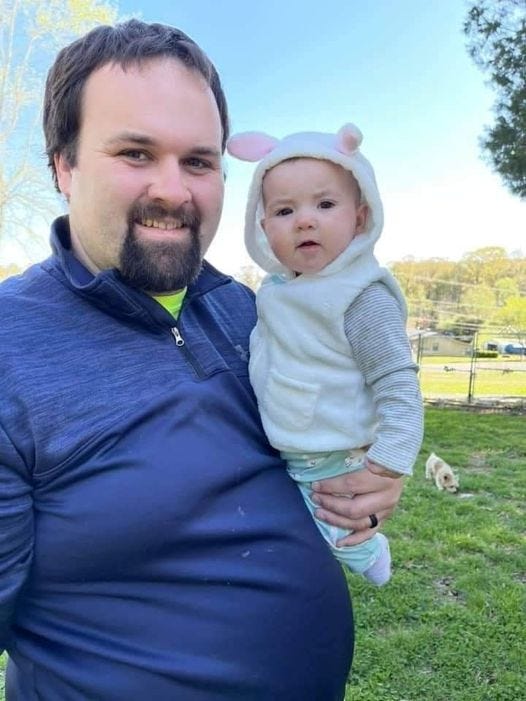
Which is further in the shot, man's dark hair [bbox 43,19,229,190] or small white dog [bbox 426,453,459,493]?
small white dog [bbox 426,453,459,493]

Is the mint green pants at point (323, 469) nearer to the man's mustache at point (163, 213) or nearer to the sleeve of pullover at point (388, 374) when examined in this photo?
the sleeve of pullover at point (388, 374)

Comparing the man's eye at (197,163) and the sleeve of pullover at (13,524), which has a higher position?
the man's eye at (197,163)

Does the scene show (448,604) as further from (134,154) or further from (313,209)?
(134,154)

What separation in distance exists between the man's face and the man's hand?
0.56 m

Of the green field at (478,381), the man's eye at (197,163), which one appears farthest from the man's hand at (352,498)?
the green field at (478,381)

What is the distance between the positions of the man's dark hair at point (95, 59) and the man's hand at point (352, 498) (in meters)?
0.90

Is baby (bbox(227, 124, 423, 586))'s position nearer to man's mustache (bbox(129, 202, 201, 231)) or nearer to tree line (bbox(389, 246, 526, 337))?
man's mustache (bbox(129, 202, 201, 231))

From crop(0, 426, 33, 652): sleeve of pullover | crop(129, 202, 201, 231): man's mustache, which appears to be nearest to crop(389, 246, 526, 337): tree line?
crop(129, 202, 201, 231): man's mustache

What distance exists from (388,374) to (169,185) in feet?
1.96

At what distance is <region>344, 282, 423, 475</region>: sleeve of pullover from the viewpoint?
1.34 metres

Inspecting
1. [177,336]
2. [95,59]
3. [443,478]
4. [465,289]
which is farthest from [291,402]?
[465,289]

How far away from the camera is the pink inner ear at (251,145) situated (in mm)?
1552

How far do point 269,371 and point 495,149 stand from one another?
32.8ft

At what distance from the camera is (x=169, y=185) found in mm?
1318
